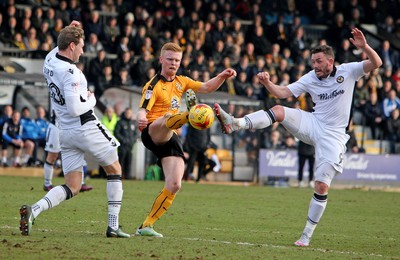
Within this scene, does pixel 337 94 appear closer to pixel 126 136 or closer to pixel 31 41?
pixel 126 136

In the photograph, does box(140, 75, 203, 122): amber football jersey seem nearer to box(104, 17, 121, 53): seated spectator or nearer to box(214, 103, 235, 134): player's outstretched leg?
box(214, 103, 235, 134): player's outstretched leg

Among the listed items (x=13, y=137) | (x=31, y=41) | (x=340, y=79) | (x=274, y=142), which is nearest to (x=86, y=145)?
(x=340, y=79)

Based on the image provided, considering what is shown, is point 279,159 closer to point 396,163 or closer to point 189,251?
point 396,163

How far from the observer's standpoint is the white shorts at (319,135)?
1204 cm

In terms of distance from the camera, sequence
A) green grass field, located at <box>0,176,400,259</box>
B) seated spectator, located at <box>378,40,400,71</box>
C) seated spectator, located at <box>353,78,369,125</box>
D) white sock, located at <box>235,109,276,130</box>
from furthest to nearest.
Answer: seated spectator, located at <box>378,40,400,71</box>
seated spectator, located at <box>353,78,369,125</box>
white sock, located at <box>235,109,276,130</box>
green grass field, located at <box>0,176,400,259</box>

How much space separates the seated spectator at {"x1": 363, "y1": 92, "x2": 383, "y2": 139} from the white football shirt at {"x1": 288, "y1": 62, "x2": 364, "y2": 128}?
19.2 meters

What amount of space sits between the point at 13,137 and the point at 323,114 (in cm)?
1470

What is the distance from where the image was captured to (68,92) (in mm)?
11117

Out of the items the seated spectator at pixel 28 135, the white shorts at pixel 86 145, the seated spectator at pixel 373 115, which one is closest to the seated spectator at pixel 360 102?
the seated spectator at pixel 373 115

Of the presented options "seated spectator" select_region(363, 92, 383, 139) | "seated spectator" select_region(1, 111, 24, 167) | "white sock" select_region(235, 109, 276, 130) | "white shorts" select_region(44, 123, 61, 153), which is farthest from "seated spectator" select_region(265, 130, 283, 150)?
"white sock" select_region(235, 109, 276, 130)

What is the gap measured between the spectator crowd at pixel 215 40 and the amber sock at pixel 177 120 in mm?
14210

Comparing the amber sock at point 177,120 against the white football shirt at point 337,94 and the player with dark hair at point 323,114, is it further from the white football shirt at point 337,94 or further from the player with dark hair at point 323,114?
the white football shirt at point 337,94

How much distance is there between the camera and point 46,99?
26469 millimetres

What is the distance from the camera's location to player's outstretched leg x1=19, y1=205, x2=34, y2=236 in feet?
36.3
